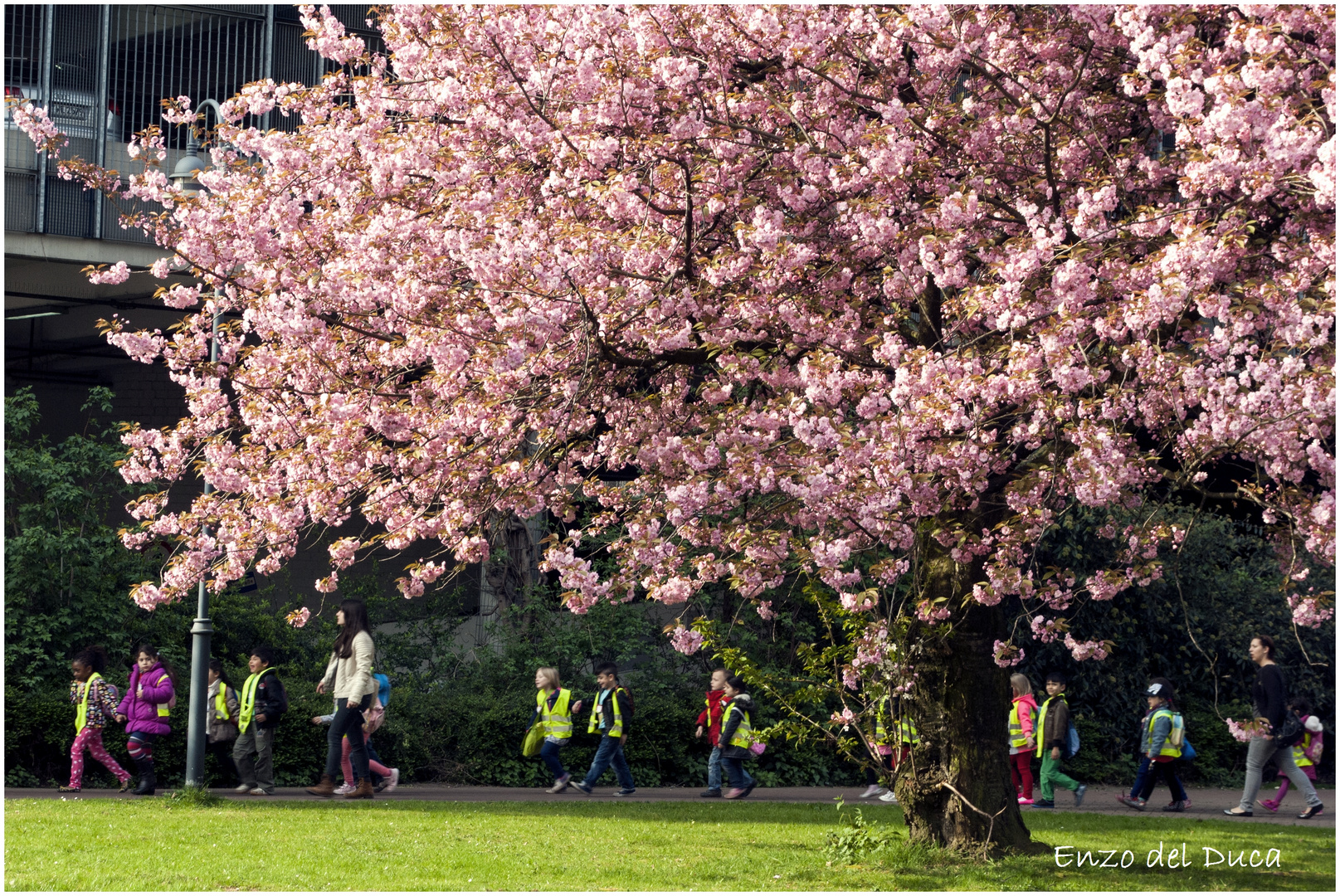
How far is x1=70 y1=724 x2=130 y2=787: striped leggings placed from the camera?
11.6m

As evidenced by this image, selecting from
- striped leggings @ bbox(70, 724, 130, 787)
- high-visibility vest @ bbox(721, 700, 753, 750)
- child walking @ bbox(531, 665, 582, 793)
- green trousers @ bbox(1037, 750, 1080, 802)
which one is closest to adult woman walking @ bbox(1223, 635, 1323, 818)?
green trousers @ bbox(1037, 750, 1080, 802)

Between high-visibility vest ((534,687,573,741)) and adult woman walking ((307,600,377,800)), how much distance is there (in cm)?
181

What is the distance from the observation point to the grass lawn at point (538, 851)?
767cm

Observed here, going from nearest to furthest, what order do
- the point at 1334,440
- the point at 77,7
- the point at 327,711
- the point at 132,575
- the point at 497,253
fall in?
the point at 1334,440 → the point at 497,253 → the point at 327,711 → the point at 132,575 → the point at 77,7

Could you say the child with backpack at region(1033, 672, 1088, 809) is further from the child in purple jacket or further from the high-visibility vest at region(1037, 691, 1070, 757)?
the child in purple jacket

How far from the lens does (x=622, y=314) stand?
302 inches

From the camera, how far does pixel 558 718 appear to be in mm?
12766

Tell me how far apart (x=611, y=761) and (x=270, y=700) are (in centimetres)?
320

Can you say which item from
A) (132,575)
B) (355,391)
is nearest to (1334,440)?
(355,391)

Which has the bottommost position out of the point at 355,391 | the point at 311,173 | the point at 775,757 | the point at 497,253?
the point at 775,757

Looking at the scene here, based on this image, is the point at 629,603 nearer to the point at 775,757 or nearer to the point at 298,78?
the point at 775,757

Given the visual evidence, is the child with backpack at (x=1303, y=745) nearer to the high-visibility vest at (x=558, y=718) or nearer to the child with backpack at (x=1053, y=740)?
the child with backpack at (x=1053, y=740)

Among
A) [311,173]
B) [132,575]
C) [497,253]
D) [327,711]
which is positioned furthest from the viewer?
[132,575]

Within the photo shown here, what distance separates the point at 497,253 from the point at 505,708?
7802 mm
